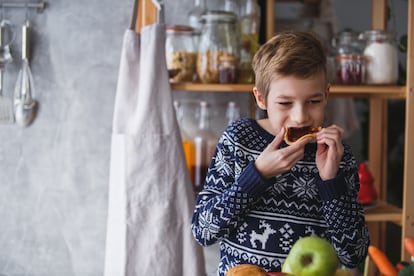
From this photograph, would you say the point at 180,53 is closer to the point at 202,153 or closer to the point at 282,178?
the point at 202,153

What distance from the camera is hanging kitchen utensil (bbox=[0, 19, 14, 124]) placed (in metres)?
2.00

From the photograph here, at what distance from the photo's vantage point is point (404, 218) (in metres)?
1.88

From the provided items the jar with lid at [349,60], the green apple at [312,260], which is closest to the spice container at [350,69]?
the jar with lid at [349,60]

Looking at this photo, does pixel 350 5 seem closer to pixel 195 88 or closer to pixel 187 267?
pixel 195 88

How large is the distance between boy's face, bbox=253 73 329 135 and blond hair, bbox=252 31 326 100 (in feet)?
0.04

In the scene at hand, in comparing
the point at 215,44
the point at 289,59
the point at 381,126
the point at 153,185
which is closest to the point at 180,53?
the point at 215,44

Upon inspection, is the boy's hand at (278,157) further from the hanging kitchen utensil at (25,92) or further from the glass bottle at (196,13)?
the hanging kitchen utensil at (25,92)

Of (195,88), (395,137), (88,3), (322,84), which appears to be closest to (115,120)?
(195,88)

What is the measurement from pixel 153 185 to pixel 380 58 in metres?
0.78

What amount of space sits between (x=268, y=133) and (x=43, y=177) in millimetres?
1157

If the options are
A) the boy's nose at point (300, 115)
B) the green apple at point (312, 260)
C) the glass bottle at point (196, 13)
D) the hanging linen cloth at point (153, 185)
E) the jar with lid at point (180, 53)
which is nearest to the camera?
the green apple at point (312, 260)

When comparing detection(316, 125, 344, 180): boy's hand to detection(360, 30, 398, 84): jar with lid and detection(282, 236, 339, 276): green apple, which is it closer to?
detection(282, 236, 339, 276): green apple

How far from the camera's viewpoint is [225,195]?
1056 mm

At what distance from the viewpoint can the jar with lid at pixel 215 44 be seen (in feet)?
5.98
